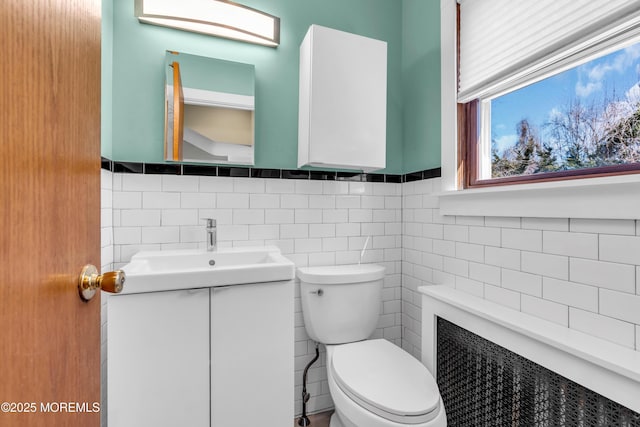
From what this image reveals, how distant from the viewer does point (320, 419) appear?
1.76m

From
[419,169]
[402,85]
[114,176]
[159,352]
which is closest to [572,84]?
[419,169]

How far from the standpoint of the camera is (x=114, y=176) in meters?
1.49

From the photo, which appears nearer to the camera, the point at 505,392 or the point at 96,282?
the point at 96,282

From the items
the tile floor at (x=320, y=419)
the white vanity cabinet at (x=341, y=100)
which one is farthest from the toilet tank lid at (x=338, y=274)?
the tile floor at (x=320, y=419)

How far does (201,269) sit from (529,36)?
157cm

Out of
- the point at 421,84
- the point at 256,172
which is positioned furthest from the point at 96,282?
the point at 421,84

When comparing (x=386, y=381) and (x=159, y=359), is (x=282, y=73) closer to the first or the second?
(x=159, y=359)

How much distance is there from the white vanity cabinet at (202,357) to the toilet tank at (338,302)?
0.30 m

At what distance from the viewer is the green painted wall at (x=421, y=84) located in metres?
1.72

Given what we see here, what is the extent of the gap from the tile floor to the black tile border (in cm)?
138

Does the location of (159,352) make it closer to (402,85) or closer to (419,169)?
(419,169)

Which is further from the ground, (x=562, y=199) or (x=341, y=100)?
(x=341, y=100)

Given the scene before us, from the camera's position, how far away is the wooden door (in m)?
0.34

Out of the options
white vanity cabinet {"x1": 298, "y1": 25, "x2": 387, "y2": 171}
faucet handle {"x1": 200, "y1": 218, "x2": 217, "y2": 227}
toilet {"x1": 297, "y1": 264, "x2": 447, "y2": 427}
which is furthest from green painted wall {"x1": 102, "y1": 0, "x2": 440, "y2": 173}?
toilet {"x1": 297, "y1": 264, "x2": 447, "y2": 427}
